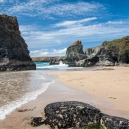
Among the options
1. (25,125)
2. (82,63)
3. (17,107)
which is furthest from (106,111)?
(82,63)

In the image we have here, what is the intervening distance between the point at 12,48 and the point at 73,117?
178 feet

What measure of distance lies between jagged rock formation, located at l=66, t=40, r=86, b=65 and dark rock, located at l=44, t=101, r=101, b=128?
88633 mm

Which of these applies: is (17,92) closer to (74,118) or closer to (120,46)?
(74,118)

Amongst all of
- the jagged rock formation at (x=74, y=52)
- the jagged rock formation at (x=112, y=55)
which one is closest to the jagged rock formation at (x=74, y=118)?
the jagged rock formation at (x=112, y=55)

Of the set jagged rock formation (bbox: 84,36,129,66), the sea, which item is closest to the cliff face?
jagged rock formation (bbox: 84,36,129,66)

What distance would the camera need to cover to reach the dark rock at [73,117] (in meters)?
5.82

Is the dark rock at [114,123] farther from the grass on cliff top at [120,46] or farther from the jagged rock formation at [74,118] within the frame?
the grass on cliff top at [120,46]

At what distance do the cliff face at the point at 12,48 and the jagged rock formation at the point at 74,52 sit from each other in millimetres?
39869

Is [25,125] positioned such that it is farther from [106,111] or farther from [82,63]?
[82,63]

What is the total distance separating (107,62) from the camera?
66.2 metres

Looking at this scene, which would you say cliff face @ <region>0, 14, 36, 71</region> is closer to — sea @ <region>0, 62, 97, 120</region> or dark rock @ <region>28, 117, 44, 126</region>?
sea @ <region>0, 62, 97, 120</region>

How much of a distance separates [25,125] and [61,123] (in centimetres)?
141

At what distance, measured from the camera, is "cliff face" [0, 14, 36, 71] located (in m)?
52.9

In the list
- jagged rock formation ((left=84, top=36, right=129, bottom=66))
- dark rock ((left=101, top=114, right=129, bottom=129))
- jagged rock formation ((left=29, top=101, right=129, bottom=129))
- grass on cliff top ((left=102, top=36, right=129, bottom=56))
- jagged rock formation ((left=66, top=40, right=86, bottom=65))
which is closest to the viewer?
dark rock ((left=101, top=114, right=129, bottom=129))
